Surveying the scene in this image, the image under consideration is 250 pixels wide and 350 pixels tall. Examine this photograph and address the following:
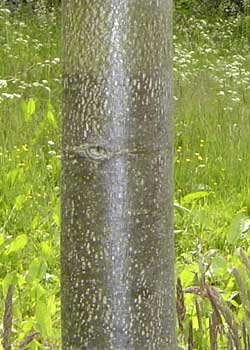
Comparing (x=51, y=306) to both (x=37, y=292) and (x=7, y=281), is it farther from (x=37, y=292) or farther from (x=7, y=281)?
(x=7, y=281)

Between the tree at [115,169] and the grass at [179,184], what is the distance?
0.22 meters

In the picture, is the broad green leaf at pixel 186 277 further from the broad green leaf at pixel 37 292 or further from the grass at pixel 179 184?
the broad green leaf at pixel 37 292

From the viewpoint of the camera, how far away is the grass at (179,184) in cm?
242

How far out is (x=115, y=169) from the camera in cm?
105

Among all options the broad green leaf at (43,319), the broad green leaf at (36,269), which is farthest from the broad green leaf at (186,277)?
the broad green leaf at (43,319)

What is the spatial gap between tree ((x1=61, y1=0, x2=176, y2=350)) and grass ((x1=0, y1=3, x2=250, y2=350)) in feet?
0.71

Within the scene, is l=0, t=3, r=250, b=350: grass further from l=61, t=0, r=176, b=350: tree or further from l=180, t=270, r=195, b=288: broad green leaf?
l=61, t=0, r=176, b=350: tree

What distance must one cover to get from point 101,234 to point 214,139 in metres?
3.70

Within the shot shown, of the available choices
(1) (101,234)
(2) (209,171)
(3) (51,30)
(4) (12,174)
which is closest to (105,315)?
(1) (101,234)

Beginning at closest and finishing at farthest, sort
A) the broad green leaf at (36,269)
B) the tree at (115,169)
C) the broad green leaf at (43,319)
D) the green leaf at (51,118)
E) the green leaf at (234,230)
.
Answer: the tree at (115,169), the broad green leaf at (43,319), the broad green leaf at (36,269), the green leaf at (234,230), the green leaf at (51,118)

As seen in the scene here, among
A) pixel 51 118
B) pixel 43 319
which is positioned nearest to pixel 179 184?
pixel 51 118

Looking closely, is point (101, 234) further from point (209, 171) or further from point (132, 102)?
point (209, 171)

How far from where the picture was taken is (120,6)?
1025mm

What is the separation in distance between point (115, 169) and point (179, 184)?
124 inches
